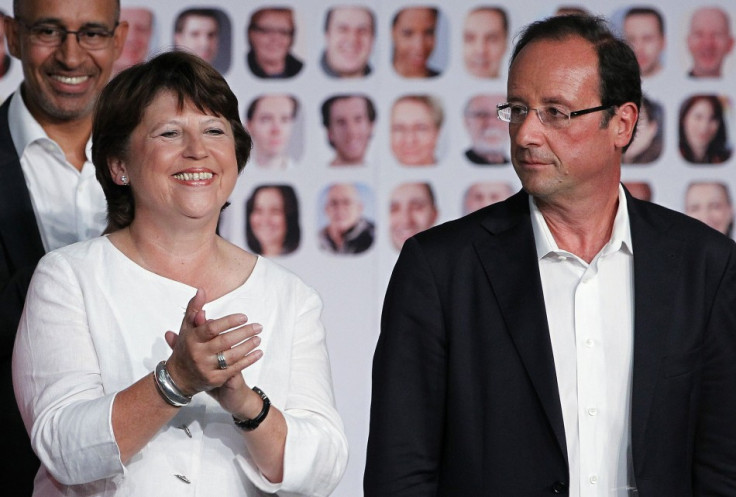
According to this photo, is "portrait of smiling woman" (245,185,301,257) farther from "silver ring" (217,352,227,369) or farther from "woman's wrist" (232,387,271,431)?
"silver ring" (217,352,227,369)

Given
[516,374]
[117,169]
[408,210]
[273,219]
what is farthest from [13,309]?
[408,210]

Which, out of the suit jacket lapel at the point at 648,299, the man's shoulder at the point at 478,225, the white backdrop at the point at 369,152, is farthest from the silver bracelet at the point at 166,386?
the white backdrop at the point at 369,152

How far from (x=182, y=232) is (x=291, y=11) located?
5.47 feet

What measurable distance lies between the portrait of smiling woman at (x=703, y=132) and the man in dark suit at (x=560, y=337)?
54.7 inches

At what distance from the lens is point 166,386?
2297mm

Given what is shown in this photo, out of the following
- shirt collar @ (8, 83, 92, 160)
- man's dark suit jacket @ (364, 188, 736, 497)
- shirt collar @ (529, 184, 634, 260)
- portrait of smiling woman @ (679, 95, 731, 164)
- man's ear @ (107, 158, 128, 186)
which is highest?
shirt collar @ (8, 83, 92, 160)

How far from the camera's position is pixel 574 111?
2.75 m

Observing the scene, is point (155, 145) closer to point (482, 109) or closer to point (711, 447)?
point (711, 447)

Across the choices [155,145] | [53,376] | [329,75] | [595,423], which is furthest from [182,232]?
[329,75]

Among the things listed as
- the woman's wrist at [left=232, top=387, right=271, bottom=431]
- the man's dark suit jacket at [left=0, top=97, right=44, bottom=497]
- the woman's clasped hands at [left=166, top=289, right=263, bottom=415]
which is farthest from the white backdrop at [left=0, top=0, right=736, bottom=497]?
the woman's clasped hands at [left=166, top=289, right=263, bottom=415]

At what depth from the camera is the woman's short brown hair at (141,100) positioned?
2.59 meters

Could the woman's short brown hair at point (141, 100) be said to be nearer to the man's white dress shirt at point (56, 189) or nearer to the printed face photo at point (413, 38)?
the man's white dress shirt at point (56, 189)

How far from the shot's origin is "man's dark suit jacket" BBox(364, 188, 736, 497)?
265 centimetres

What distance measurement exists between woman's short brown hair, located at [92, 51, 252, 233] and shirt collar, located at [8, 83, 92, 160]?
714 millimetres
